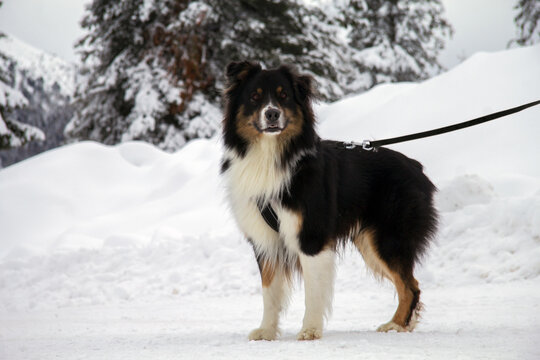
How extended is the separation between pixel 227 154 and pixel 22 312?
394 centimetres

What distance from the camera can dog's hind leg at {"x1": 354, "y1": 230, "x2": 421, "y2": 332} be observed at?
4234 mm

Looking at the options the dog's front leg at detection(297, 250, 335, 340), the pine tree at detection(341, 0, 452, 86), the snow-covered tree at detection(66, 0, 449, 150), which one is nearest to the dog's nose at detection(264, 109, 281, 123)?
Result: the dog's front leg at detection(297, 250, 335, 340)

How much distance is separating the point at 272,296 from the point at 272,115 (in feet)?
4.62

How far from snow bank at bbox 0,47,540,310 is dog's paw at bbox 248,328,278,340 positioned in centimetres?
108

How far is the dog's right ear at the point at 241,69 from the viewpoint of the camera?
4.25 meters

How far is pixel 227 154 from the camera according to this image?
4.37 meters

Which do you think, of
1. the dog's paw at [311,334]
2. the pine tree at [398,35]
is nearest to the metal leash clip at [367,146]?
the dog's paw at [311,334]

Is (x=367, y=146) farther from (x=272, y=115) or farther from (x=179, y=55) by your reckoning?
(x=179, y=55)

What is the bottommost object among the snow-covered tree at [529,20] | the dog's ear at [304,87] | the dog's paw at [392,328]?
the dog's paw at [392,328]

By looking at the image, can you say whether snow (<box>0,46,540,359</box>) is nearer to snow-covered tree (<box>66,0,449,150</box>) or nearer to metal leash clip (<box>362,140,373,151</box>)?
metal leash clip (<box>362,140,373,151</box>)

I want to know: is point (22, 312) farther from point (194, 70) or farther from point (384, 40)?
point (384, 40)

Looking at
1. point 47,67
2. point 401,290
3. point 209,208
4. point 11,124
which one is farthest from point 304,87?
point 47,67

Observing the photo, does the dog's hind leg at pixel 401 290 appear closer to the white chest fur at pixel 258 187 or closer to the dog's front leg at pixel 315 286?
the dog's front leg at pixel 315 286

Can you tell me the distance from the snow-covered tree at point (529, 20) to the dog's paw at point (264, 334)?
65.4ft
